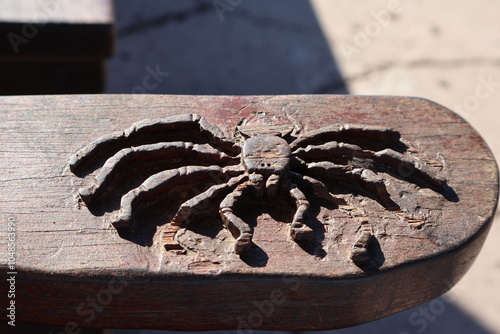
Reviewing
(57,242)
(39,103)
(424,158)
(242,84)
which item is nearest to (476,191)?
(424,158)

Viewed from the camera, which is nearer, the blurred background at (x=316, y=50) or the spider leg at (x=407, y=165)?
the spider leg at (x=407, y=165)

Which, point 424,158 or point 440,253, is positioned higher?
point 424,158

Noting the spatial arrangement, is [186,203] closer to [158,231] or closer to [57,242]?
[158,231]

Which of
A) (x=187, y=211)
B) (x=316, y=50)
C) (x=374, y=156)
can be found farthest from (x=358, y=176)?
(x=316, y=50)

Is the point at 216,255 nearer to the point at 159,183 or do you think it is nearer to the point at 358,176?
the point at 159,183

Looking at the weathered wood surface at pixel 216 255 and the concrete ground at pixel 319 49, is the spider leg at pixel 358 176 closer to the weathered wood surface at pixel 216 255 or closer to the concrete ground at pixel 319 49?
the weathered wood surface at pixel 216 255

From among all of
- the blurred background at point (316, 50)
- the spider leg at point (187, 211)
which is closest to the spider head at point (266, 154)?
the spider leg at point (187, 211)
